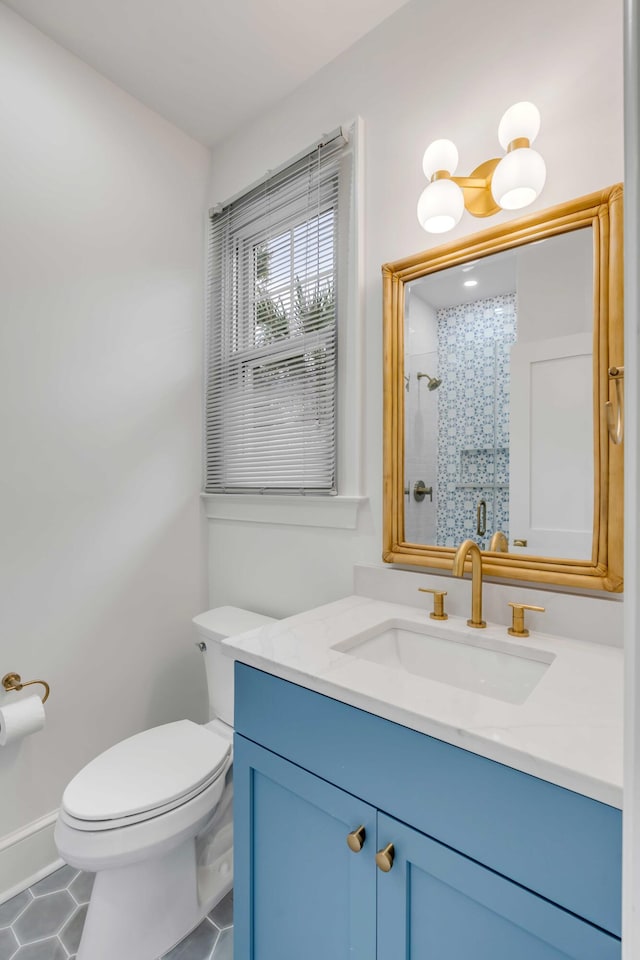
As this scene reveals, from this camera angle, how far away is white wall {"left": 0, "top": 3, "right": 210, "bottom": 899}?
149 centimetres

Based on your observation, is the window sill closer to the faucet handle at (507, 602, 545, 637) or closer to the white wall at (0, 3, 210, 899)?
the white wall at (0, 3, 210, 899)

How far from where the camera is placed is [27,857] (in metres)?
1.47

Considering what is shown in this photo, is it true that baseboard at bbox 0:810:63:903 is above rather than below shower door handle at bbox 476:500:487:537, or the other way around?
below

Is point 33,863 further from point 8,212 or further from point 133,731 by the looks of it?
point 8,212

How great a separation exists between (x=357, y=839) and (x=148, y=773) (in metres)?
0.73

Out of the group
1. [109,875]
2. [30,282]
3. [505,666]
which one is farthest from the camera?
[30,282]

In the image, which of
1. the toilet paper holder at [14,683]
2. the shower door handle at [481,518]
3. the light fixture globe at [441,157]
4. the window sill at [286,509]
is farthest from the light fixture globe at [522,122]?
the toilet paper holder at [14,683]

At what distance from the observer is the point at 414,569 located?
55.2 inches

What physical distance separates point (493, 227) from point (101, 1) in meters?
1.38

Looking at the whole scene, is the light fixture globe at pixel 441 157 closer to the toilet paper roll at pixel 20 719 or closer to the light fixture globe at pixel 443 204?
the light fixture globe at pixel 443 204

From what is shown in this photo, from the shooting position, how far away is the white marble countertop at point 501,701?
633 millimetres

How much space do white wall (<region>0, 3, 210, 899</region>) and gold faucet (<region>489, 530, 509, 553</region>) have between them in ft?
4.16

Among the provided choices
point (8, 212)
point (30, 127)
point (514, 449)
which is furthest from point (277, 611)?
point (30, 127)

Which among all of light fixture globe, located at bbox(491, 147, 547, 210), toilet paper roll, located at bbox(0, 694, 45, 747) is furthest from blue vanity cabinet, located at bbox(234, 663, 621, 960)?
light fixture globe, located at bbox(491, 147, 547, 210)
